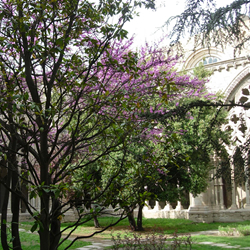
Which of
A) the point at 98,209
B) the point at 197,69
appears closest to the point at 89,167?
the point at 197,69

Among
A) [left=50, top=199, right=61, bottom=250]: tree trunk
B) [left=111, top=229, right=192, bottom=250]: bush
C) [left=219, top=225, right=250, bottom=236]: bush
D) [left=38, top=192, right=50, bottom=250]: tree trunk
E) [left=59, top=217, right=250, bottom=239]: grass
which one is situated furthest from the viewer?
→ [left=59, top=217, right=250, bottom=239]: grass

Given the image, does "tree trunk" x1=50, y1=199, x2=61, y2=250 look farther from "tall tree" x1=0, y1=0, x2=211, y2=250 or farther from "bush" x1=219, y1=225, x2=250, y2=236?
"bush" x1=219, y1=225, x2=250, y2=236

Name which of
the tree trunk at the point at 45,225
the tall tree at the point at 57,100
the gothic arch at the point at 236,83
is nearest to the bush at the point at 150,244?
the tall tree at the point at 57,100

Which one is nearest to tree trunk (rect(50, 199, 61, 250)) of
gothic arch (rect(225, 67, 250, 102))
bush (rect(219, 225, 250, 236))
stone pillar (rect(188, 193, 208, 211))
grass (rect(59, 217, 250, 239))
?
grass (rect(59, 217, 250, 239))

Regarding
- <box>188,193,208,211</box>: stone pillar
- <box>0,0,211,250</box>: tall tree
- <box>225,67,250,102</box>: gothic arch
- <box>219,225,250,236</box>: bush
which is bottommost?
<box>219,225,250,236</box>: bush

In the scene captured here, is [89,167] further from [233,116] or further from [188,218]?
[233,116]

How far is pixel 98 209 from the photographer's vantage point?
3.24 m

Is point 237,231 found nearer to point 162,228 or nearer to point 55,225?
point 162,228

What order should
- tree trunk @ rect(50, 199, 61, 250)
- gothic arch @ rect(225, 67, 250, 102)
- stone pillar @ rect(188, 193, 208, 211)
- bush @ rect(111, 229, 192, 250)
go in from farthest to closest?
gothic arch @ rect(225, 67, 250, 102) → stone pillar @ rect(188, 193, 208, 211) → bush @ rect(111, 229, 192, 250) → tree trunk @ rect(50, 199, 61, 250)

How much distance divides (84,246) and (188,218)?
36.4ft

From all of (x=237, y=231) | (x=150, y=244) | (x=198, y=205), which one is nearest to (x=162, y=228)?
(x=237, y=231)

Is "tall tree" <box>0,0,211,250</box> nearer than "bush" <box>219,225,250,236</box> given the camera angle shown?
Yes

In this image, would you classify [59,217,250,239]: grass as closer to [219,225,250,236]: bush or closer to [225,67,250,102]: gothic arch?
[219,225,250,236]: bush

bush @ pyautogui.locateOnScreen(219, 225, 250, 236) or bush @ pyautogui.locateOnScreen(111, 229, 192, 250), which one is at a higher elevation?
bush @ pyautogui.locateOnScreen(111, 229, 192, 250)
